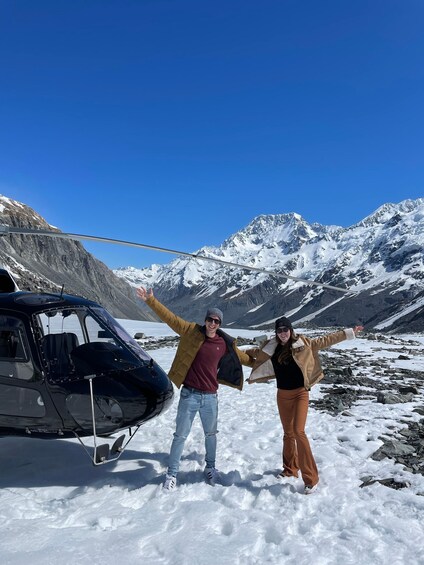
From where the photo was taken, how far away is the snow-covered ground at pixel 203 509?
4.39 metres

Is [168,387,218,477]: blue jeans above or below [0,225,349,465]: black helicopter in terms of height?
below

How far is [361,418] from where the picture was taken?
9.70m

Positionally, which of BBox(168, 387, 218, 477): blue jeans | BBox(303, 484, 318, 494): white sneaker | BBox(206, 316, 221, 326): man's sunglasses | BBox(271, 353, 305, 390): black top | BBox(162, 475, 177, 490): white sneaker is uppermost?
BBox(206, 316, 221, 326): man's sunglasses

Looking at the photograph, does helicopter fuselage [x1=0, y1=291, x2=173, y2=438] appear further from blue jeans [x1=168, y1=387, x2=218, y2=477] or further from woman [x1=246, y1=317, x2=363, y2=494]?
woman [x1=246, y1=317, x2=363, y2=494]

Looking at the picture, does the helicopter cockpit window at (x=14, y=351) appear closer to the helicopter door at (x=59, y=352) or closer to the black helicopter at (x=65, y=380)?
the black helicopter at (x=65, y=380)

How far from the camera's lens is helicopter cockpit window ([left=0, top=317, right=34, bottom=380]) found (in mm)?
6090

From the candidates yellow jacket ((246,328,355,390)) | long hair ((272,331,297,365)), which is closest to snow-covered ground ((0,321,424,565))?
yellow jacket ((246,328,355,390))

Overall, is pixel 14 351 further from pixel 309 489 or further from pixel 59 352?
pixel 309 489

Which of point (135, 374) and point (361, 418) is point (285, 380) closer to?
point (135, 374)

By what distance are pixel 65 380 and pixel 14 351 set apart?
3.00 ft

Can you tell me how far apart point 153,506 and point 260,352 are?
8.50 ft

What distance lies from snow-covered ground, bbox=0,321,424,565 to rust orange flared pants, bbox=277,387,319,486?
0.25 m

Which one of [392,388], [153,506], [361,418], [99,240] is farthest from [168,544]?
[392,388]

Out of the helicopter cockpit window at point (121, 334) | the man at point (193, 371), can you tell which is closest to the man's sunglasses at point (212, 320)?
the man at point (193, 371)
